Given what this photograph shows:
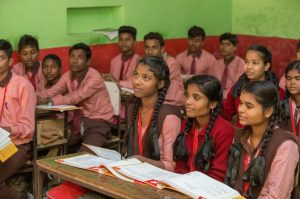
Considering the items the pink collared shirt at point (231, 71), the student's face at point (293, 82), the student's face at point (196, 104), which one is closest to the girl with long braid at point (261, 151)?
the student's face at point (196, 104)

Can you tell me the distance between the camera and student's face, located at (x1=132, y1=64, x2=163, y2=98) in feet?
10.6

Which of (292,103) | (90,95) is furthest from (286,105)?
(90,95)

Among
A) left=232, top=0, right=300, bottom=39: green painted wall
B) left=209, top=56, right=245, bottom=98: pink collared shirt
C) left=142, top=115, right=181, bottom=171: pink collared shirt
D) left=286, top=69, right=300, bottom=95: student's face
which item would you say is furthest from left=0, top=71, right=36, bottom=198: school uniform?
left=232, top=0, right=300, bottom=39: green painted wall

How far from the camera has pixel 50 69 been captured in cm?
509

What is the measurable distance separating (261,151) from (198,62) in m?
4.06

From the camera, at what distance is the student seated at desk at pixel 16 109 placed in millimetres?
3896

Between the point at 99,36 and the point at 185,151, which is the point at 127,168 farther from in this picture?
the point at 99,36

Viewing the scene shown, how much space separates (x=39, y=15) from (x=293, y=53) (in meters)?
3.26

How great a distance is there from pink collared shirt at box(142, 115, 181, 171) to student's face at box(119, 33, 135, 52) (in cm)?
286

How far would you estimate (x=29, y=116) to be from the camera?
391 cm

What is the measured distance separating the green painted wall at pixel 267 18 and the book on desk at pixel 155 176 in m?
4.50

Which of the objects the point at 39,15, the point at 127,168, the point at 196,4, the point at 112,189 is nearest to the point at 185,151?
the point at 127,168

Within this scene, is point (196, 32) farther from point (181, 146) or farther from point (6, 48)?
point (181, 146)

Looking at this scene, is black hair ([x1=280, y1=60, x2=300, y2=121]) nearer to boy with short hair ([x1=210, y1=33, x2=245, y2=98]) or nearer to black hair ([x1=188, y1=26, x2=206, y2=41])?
boy with short hair ([x1=210, y1=33, x2=245, y2=98])
